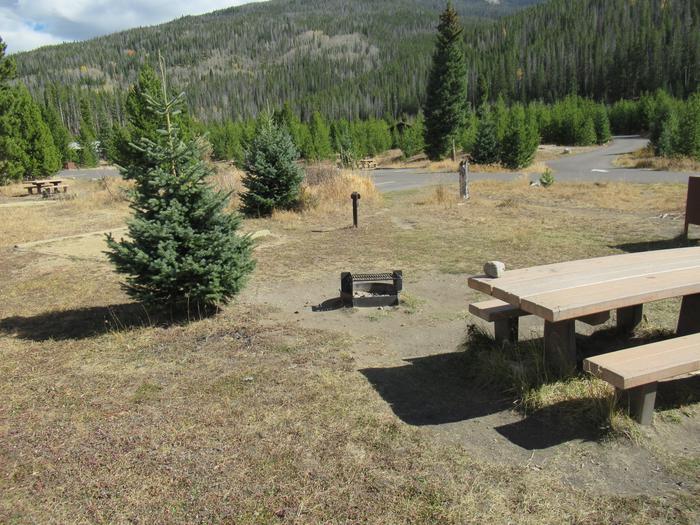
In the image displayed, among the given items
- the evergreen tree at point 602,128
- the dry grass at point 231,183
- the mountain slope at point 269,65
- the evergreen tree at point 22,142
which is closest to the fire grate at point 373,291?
the dry grass at point 231,183

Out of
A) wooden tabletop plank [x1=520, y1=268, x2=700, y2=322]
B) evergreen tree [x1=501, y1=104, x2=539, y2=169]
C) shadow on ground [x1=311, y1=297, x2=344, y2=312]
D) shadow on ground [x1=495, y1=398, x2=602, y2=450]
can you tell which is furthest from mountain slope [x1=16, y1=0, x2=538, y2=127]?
shadow on ground [x1=495, y1=398, x2=602, y2=450]

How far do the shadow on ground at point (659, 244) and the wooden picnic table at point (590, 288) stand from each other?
176 inches

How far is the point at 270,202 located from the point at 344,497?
11.0 m

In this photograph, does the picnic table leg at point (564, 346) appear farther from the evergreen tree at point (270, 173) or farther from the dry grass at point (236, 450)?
the evergreen tree at point (270, 173)

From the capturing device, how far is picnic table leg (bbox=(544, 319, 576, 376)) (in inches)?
147

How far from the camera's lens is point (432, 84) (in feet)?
119

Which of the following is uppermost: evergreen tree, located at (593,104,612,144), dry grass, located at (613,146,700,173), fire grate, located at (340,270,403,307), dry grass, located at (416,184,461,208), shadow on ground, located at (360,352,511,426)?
evergreen tree, located at (593,104,612,144)

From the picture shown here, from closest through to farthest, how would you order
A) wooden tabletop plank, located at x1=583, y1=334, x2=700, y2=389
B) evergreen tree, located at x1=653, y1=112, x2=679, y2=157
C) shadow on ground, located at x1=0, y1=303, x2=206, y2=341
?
1. wooden tabletop plank, located at x1=583, y1=334, x2=700, y2=389
2. shadow on ground, located at x1=0, y1=303, x2=206, y2=341
3. evergreen tree, located at x1=653, y1=112, x2=679, y2=157

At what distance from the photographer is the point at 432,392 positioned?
3.86 m

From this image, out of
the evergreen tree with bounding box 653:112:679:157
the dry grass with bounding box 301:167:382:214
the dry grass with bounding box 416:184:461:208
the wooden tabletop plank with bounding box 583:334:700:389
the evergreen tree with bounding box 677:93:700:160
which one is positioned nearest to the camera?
the wooden tabletop plank with bounding box 583:334:700:389

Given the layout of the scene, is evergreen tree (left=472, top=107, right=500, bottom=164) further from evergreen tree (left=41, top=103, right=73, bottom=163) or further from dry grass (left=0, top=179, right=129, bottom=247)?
evergreen tree (left=41, top=103, right=73, bottom=163)

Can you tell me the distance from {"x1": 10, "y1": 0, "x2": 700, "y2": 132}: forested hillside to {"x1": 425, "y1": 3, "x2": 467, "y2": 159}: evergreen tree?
18.8 m

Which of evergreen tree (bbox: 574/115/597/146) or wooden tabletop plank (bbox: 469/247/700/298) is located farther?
evergreen tree (bbox: 574/115/597/146)

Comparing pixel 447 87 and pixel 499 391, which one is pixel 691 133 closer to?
pixel 447 87
